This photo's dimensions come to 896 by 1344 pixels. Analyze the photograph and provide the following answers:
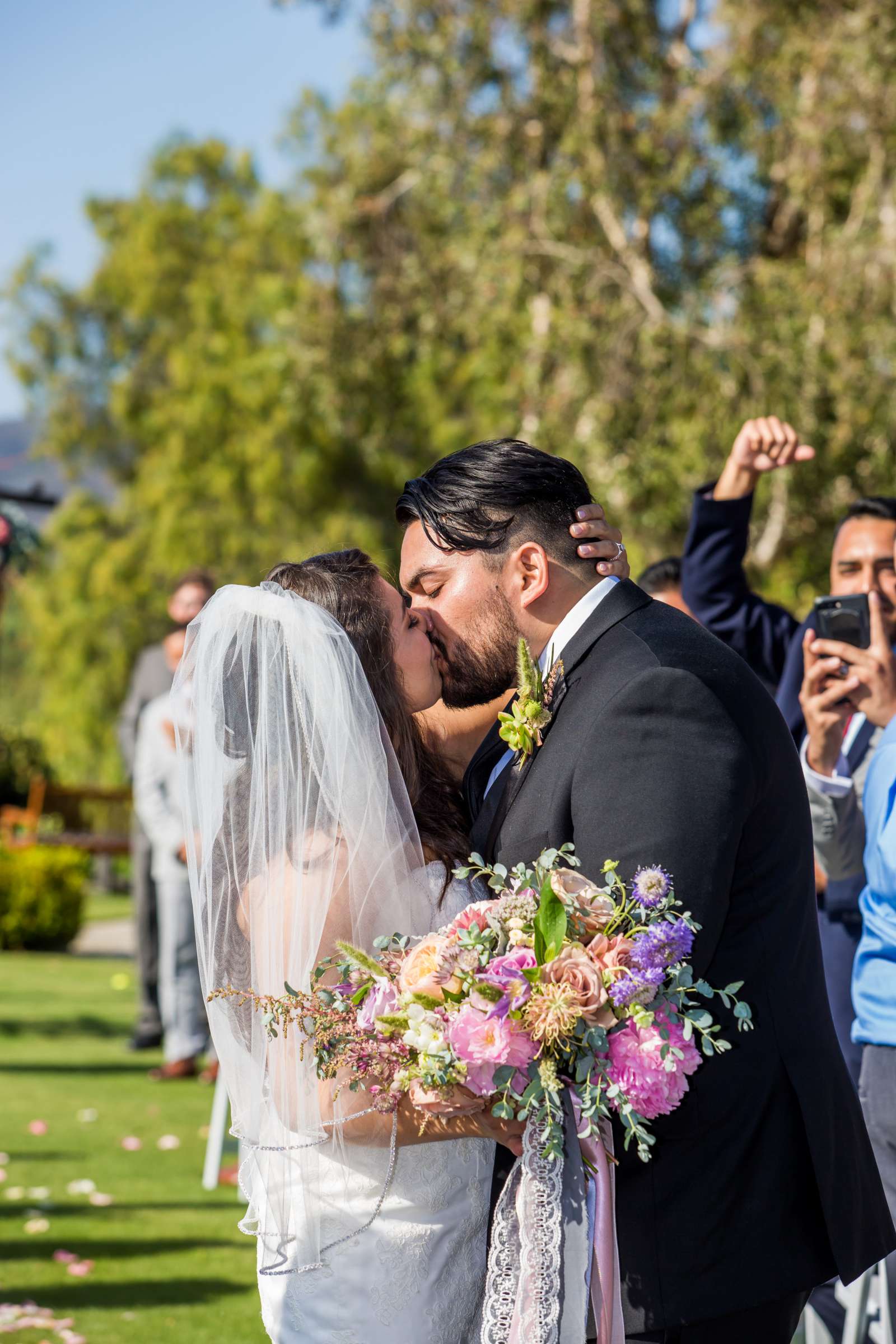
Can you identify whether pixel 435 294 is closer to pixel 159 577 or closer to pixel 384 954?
pixel 159 577

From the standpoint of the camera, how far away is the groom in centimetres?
222

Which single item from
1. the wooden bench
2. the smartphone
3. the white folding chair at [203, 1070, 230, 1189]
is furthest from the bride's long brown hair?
the wooden bench

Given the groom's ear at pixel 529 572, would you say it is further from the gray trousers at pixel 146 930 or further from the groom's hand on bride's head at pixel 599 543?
the gray trousers at pixel 146 930

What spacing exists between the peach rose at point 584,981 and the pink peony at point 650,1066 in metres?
0.04

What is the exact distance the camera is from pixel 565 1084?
2.18 m

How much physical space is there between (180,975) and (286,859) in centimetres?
594

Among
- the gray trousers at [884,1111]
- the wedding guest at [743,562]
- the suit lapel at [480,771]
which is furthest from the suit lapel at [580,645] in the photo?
the wedding guest at [743,562]

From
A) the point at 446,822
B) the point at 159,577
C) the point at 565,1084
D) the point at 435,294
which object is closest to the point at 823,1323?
→ the point at 446,822

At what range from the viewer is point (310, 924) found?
2580 millimetres

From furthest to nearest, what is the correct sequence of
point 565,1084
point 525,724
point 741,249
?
point 741,249, point 525,724, point 565,1084

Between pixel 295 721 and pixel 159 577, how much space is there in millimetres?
28257

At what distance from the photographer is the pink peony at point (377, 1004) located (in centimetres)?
220

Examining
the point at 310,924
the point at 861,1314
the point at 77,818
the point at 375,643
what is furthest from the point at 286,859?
the point at 77,818

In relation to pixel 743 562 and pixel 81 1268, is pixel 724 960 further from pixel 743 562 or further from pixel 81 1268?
pixel 81 1268
